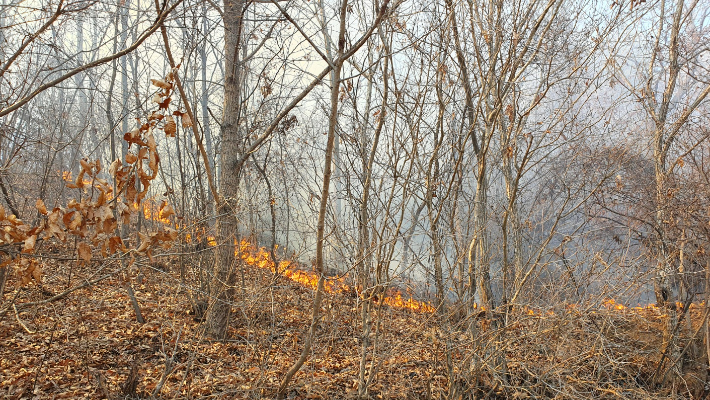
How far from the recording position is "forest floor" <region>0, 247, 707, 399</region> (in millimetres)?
3922

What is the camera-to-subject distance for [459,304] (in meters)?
A: 4.10

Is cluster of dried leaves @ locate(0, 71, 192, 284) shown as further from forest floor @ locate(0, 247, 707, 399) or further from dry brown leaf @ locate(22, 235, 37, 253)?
forest floor @ locate(0, 247, 707, 399)

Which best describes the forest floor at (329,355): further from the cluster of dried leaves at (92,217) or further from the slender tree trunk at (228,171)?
the cluster of dried leaves at (92,217)

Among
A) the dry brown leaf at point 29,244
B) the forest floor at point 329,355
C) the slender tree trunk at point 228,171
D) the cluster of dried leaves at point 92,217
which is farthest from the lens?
the slender tree trunk at point 228,171

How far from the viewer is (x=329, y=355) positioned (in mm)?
5332

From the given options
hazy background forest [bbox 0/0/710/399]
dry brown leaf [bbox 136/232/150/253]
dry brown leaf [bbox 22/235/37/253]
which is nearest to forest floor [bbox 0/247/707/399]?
hazy background forest [bbox 0/0/710/399]

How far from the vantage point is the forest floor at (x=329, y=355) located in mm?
3922

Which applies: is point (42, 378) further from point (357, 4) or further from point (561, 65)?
point (561, 65)

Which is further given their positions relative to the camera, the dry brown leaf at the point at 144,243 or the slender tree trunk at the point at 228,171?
the slender tree trunk at the point at 228,171

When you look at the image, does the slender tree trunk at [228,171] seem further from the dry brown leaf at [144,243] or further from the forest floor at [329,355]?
the dry brown leaf at [144,243]

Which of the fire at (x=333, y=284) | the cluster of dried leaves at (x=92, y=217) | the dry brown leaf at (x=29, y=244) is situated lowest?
the fire at (x=333, y=284)

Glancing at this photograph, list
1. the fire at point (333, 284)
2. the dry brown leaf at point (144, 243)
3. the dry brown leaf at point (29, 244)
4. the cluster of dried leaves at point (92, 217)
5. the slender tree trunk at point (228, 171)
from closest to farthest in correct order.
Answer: the dry brown leaf at point (29, 244)
the cluster of dried leaves at point (92, 217)
the dry brown leaf at point (144, 243)
the fire at point (333, 284)
the slender tree trunk at point (228, 171)

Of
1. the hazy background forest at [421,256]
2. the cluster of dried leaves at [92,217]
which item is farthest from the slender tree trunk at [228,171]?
the cluster of dried leaves at [92,217]

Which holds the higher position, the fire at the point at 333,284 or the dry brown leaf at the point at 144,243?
the dry brown leaf at the point at 144,243
